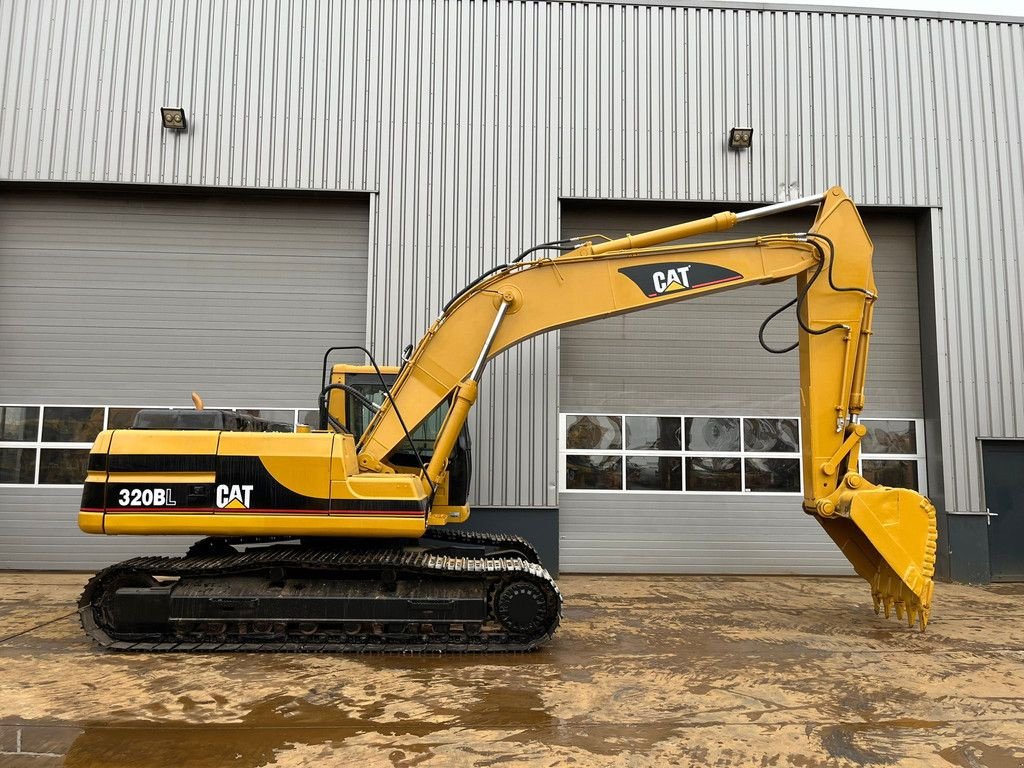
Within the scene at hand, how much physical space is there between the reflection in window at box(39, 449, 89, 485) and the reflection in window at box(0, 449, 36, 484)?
0.13 m

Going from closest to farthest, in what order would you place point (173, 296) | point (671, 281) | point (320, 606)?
point (320, 606)
point (671, 281)
point (173, 296)

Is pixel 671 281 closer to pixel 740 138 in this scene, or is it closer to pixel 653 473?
pixel 653 473

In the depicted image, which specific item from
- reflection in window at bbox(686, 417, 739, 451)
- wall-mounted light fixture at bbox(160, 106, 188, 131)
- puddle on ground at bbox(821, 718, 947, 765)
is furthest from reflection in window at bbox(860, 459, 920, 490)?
wall-mounted light fixture at bbox(160, 106, 188, 131)

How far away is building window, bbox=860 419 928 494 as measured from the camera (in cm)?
1096

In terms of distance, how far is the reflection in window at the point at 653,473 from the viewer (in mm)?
10672

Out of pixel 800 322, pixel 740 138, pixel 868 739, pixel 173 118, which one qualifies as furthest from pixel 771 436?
pixel 173 118

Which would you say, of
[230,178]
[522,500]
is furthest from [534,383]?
[230,178]

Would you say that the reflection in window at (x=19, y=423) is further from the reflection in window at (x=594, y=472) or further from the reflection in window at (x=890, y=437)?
the reflection in window at (x=890, y=437)

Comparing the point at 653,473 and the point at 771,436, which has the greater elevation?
the point at 771,436

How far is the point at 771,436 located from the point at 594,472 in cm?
286

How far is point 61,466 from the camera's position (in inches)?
407

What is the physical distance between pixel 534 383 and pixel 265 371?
13.5ft

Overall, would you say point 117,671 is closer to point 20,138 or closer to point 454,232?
point 454,232

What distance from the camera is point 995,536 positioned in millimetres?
10555
